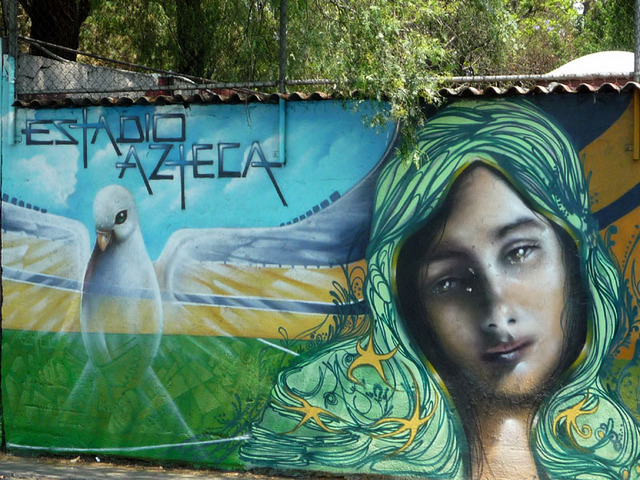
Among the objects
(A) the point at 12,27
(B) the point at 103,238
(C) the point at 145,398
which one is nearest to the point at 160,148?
(B) the point at 103,238

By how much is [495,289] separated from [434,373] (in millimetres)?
816

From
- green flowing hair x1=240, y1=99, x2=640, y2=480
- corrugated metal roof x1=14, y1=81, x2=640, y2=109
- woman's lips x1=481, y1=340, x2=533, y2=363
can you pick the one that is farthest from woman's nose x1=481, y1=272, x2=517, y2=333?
corrugated metal roof x1=14, y1=81, x2=640, y2=109

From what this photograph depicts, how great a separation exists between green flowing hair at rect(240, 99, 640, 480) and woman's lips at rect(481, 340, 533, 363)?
0.36 meters

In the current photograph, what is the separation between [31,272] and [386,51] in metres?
3.85

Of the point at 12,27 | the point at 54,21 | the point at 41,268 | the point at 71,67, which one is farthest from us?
the point at 54,21

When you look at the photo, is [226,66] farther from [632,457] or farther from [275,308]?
[632,457]

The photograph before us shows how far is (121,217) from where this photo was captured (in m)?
7.11

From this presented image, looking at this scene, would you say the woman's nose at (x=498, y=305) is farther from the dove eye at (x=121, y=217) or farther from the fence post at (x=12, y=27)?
the fence post at (x=12, y=27)

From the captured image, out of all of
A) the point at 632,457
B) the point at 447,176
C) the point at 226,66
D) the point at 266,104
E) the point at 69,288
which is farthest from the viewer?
the point at 226,66

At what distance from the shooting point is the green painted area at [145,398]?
266 inches

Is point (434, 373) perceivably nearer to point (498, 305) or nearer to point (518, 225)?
point (498, 305)

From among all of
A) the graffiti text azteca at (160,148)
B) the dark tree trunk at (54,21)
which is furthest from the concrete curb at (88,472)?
the dark tree trunk at (54,21)

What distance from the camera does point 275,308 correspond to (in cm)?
666

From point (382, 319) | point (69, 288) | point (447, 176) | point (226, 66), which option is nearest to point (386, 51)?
point (447, 176)
